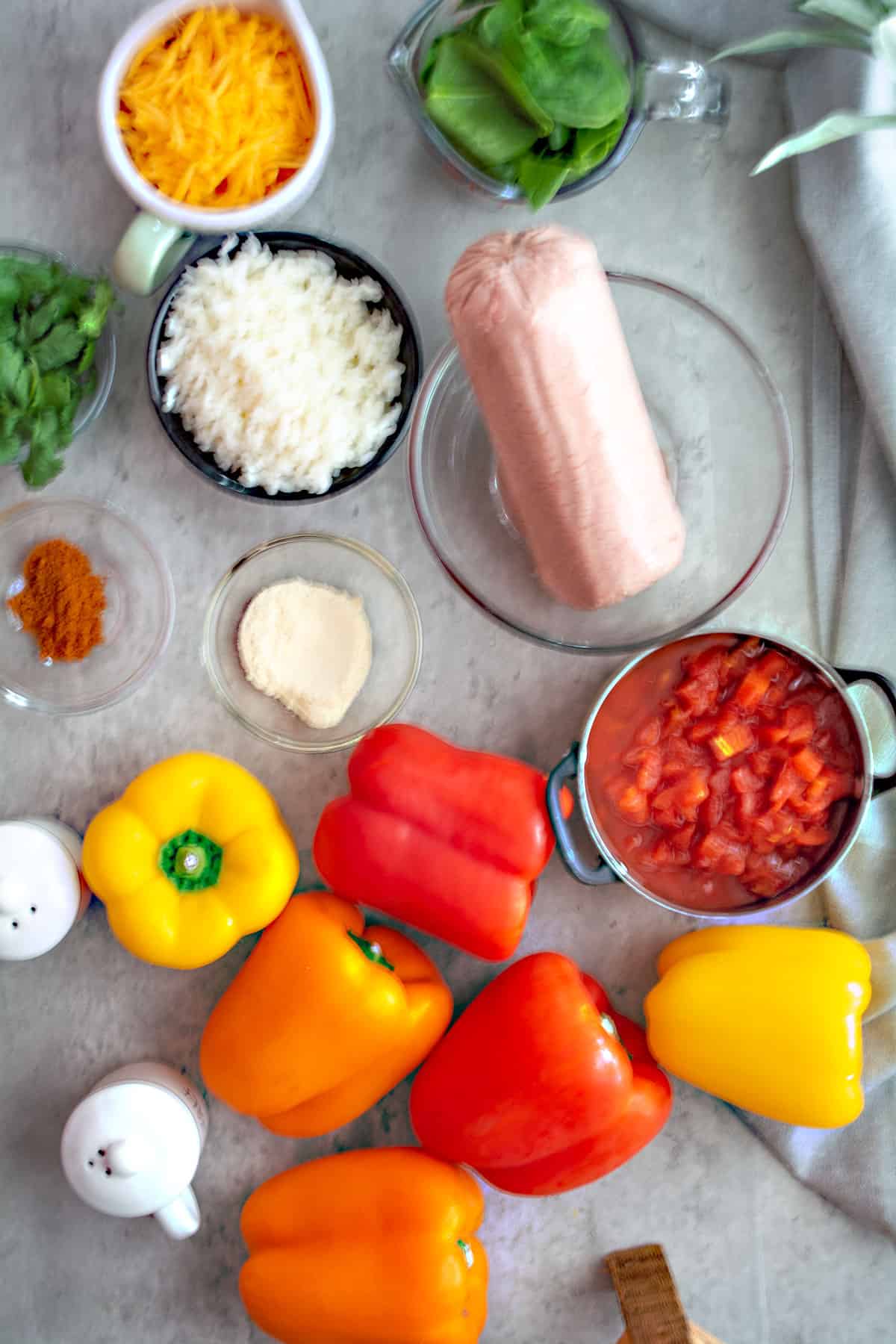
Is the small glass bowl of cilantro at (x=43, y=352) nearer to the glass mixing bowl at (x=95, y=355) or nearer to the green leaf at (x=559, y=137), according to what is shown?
the glass mixing bowl at (x=95, y=355)

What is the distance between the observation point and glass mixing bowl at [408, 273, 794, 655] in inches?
49.8

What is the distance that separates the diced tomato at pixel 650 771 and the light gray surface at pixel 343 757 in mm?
145

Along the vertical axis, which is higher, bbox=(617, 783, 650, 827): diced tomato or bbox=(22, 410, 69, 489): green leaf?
bbox=(22, 410, 69, 489): green leaf

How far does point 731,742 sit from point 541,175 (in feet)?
2.34

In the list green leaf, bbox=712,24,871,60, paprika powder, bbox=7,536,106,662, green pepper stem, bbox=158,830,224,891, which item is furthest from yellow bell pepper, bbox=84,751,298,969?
green leaf, bbox=712,24,871,60

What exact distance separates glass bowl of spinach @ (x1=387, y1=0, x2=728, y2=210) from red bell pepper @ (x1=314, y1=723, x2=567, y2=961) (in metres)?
0.68

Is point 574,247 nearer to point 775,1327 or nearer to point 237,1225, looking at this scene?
point 237,1225

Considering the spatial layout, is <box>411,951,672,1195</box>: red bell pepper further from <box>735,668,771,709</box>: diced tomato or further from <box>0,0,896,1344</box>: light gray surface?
<box>735,668,771,709</box>: diced tomato

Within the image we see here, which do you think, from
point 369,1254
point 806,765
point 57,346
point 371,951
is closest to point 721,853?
point 806,765

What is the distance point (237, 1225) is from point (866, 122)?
1592 mm

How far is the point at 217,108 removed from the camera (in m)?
1.13

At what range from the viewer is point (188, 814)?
4.10ft

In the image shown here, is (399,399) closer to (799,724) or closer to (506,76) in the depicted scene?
(506,76)

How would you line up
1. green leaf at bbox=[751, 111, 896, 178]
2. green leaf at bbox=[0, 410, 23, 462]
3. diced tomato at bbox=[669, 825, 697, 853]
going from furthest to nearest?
diced tomato at bbox=[669, 825, 697, 853] → green leaf at bbox=[0, 410, 23, 462] → green leaf at bbox=[751, 111, 896, 178]
